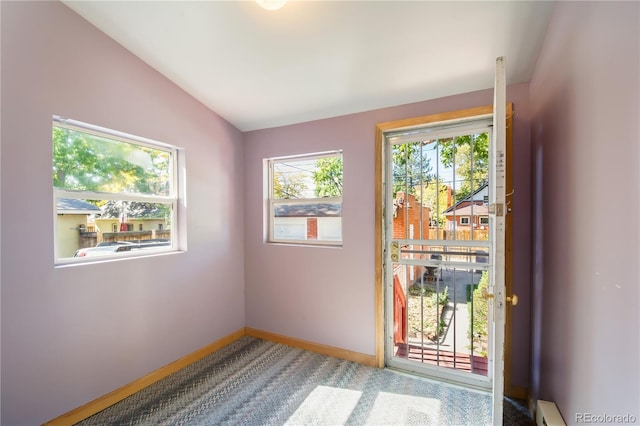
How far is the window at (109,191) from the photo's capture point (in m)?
1.78

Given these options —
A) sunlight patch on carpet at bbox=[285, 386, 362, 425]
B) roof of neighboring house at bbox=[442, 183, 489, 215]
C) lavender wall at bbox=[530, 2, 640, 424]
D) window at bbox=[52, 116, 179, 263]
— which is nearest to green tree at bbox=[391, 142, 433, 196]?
roof of neighboring house at bbox=[442, 183, 489, 215]

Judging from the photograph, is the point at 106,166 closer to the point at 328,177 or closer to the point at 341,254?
the point at 328,177

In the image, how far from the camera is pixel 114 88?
192cm

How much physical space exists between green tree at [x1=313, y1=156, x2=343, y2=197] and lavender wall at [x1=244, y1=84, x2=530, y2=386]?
0.13 meters

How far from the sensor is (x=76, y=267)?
69.3 inches

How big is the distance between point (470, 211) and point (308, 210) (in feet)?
4.68

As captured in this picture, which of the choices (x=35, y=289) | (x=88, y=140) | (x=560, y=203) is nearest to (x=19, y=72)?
(x=88, y=140)

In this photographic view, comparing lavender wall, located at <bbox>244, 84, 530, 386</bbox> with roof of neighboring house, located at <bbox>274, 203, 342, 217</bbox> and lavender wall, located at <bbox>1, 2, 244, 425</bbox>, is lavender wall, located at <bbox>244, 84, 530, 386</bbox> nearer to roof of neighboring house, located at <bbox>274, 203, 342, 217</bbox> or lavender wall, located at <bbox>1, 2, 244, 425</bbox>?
roof of neighboring house, located at <bbox>274, 203, 342, 217</bbox>

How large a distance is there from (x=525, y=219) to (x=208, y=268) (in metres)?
2.65

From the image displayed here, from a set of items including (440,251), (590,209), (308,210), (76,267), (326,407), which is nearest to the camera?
(590,209)

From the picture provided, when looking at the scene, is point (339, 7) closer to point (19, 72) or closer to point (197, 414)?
point (19, 72)

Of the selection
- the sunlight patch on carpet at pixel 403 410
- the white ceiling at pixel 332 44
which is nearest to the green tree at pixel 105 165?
the white ceiling at pixel 332 44

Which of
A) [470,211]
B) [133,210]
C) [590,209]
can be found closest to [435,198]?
[470,211]

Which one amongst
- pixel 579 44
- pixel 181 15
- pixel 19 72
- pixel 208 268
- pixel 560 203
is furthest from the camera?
pixel 208 268
